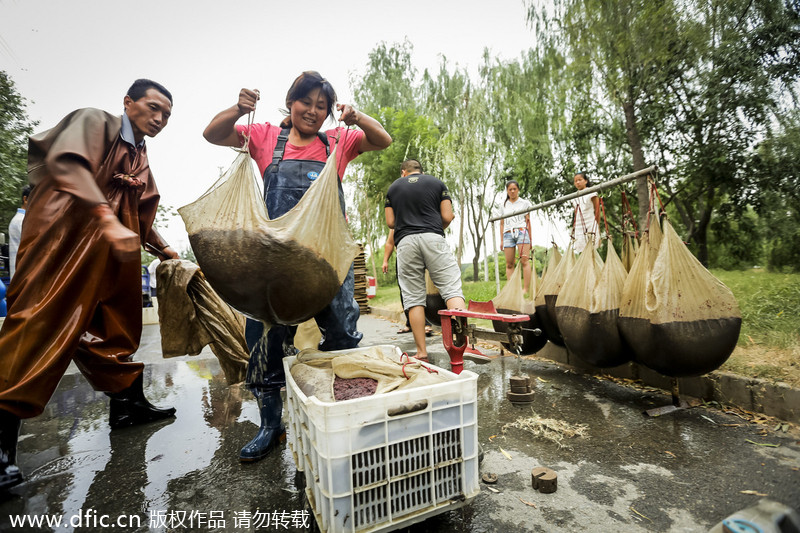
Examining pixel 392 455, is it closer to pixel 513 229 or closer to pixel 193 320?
pixel 193 320

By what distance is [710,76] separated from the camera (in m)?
5.63

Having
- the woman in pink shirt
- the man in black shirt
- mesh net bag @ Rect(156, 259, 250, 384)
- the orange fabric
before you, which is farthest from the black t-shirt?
the orange fabric

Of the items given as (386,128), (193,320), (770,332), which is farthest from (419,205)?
(386,128)

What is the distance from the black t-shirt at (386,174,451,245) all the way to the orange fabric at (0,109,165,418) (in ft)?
6.65

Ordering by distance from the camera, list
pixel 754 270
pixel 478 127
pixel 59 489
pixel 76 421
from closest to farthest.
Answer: pixel 59 489 → pixel 76 421 → pixel 754 270 → pixel 478 127

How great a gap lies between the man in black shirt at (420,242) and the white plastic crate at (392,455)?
1.86m

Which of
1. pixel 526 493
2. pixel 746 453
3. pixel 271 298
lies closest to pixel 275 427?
pixel 271 298

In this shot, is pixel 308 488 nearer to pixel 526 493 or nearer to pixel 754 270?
pixel 526 493

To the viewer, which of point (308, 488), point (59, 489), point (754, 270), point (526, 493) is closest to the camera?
point (308, 488)

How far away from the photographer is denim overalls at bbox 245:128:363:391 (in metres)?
2.05

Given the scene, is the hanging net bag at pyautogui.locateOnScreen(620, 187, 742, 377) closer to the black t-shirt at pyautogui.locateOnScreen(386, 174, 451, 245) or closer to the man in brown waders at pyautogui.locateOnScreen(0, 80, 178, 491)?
the black t-shirt at pyautogui.locateOnScreen(386, 174, 451, 245)

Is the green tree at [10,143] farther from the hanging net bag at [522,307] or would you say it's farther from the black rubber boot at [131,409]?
the hanging net bag at [522,307]

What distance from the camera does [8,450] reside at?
1.84 m

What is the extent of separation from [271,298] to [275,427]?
3.33ft
